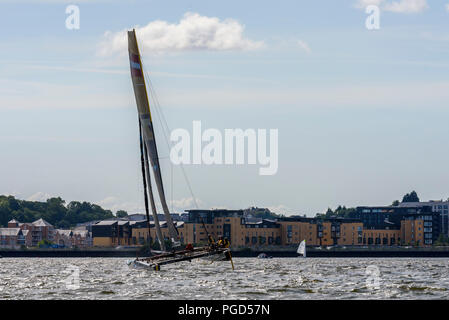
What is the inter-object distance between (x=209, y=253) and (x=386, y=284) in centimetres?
1451

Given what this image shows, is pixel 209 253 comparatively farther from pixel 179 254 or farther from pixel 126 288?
pixel 126 288

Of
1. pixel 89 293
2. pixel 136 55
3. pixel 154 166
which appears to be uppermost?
pixel 136 55

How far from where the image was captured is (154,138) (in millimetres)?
75688

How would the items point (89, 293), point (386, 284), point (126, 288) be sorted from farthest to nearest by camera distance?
1. point (386, 284)
2. point (126, 288)
3. point (89, 293)

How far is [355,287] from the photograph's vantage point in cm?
5697

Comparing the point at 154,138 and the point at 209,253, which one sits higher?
the point at 154,138

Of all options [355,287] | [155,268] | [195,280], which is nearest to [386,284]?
[355,287]
